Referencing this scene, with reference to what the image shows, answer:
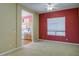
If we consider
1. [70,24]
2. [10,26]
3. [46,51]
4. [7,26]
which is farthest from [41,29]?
[7,26]

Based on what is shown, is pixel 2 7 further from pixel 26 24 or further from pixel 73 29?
pixel 26 24

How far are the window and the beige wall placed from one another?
9.73 feet

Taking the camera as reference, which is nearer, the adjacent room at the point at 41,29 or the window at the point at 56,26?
the adjacent room at the point at 41,29

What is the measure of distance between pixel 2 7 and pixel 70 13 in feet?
14.1

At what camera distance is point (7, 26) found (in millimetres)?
3934

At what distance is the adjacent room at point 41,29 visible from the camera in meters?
3.83

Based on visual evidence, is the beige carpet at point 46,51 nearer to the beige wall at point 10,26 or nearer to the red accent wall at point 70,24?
the beige wall at point 10,26

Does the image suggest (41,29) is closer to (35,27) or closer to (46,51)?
(35,27)

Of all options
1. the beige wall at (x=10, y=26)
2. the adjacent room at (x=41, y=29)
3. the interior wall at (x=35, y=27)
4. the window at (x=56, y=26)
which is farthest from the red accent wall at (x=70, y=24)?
the beige wall at (x=10, y=26)

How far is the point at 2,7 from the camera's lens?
368 cm

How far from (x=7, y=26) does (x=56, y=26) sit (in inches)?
151

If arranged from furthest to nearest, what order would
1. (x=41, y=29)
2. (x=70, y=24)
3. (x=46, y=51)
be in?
1. (x=41, y=29)
2. (x=70, y=24)
3. (x=46, y=51)

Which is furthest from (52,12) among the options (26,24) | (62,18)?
(26,24)

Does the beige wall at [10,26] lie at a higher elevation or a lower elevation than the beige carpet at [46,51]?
higher
